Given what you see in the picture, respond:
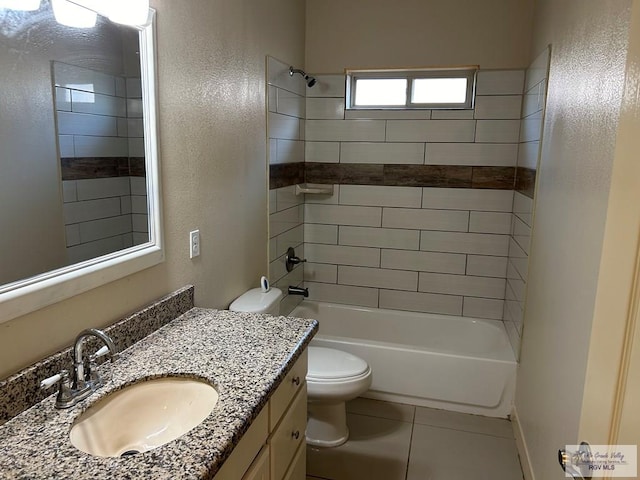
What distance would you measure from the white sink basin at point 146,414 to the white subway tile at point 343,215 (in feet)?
7.10

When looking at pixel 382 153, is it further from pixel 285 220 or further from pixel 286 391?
pixel 286 391

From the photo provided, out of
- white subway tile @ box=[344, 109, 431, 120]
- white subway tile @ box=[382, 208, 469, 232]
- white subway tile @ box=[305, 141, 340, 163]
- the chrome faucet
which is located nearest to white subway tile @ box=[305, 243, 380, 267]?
white subway tile @ box=[382, 208, 469, 232]

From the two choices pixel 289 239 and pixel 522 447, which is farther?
pixel 289 239

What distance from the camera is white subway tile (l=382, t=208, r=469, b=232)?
124 inches

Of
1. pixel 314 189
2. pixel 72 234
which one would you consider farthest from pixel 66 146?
pixel 314 189

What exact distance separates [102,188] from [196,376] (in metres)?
0.66

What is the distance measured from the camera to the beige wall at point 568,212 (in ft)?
4.53

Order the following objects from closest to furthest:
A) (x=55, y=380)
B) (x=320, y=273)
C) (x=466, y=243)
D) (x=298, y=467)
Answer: (x=55, y=380) → (x=298, y=467) → (x=466, y=243) → (x=320, y=273)

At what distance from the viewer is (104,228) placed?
1.47 metres

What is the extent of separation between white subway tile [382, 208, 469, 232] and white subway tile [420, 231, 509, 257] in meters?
0.05

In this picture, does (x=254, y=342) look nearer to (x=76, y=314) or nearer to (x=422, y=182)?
(x=76, y=314)

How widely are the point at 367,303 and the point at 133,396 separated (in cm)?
232

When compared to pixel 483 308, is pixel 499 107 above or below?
above

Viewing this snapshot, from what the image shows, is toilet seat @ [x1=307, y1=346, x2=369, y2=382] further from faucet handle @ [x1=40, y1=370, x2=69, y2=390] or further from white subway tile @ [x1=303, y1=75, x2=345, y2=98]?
white subway tile @ [x1=303, y1=75, x2=345, y2=98]
